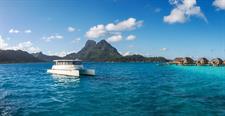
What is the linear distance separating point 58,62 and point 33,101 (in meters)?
50.1

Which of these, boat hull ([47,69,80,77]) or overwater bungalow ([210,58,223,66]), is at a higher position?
overwater bungalow ([210,58,223,66])

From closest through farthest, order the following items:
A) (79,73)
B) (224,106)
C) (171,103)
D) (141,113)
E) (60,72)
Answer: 1. (141,113)
2. (224,106)
3. (171,103)
4. (79,73)
5. (60,72)

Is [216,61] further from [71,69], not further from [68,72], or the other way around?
[68,72]

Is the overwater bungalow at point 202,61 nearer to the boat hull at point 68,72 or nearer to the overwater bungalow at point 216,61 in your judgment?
the overwater bungalow at point 216,61

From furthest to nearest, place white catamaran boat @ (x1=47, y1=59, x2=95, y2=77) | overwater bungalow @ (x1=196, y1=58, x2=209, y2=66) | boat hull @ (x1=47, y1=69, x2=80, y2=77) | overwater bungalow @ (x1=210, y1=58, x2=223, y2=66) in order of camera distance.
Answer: overwater bungalow @ (x1=196, y1=58, x2=209, y2=66) < overwater bungalow @ (x1=210, y1=58, x2=223, y2=66) < white catamaran boat @ (x1=47, y1=59, x2=95, y2=77) < boat hull @ (x1=47, y1=69, x2=80, y2=77)

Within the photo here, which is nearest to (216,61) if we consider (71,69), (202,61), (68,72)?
(202,61)

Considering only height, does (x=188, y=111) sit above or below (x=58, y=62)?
below

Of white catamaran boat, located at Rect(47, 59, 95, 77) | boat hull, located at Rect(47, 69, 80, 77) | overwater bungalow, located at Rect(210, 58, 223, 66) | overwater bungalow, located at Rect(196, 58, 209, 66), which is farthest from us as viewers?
overwater bungalow, located at Rect(196, 58, 209, 66)

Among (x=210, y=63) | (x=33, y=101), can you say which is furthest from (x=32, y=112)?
(x=210, y=63)

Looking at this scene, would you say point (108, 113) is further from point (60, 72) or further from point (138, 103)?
point (60, 72)

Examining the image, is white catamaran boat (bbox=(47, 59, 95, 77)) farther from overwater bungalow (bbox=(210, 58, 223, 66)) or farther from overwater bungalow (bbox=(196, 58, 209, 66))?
overwater bungalow (bbox=(196, 58, 209, 66))

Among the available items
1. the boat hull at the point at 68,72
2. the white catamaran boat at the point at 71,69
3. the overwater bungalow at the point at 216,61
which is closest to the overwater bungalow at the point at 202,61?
the overwater bungalow at the point at 216,61

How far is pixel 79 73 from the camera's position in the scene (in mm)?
73750

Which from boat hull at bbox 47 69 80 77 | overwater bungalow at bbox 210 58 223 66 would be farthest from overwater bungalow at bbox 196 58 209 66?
boat hull at bbox 47 69 80 77
